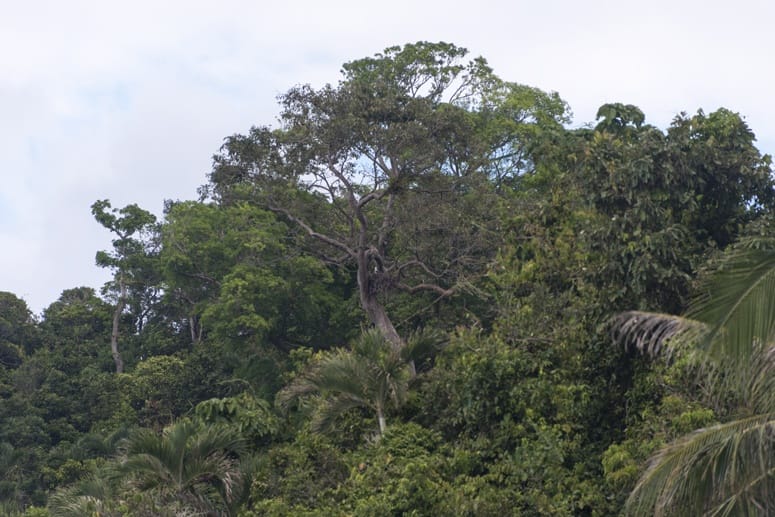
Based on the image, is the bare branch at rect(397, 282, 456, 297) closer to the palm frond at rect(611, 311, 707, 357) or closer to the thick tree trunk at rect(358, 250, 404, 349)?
the thick tree trunk at rect(358, 250, 404, 349)

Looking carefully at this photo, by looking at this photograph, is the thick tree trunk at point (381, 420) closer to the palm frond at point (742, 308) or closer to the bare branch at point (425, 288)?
the palm frond at point (742, 308)

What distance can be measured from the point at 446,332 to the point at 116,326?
998 inches

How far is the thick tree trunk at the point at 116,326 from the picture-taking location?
41.2 m

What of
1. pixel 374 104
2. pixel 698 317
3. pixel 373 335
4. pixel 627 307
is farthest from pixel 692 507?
pixel 374 104

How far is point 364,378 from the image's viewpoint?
14.7 metres

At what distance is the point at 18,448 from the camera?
3306cm

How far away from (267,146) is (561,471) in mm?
14879

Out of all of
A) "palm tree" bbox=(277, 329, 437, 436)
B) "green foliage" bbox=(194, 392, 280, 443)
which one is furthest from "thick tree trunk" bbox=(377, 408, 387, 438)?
"green foliage" bbox=(194, 392, 280, 443)

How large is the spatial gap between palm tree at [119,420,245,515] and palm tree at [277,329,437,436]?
4.48 feet

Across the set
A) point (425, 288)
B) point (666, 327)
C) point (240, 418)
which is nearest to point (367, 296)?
point (425, 288)

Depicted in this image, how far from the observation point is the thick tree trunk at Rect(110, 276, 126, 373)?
4119 cm

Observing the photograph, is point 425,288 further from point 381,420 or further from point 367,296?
point 381,420

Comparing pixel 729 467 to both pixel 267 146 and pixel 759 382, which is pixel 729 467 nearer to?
pixel 759 382

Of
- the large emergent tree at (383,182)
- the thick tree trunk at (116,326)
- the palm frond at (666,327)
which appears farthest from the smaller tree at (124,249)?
the palm frond at (666,327)
